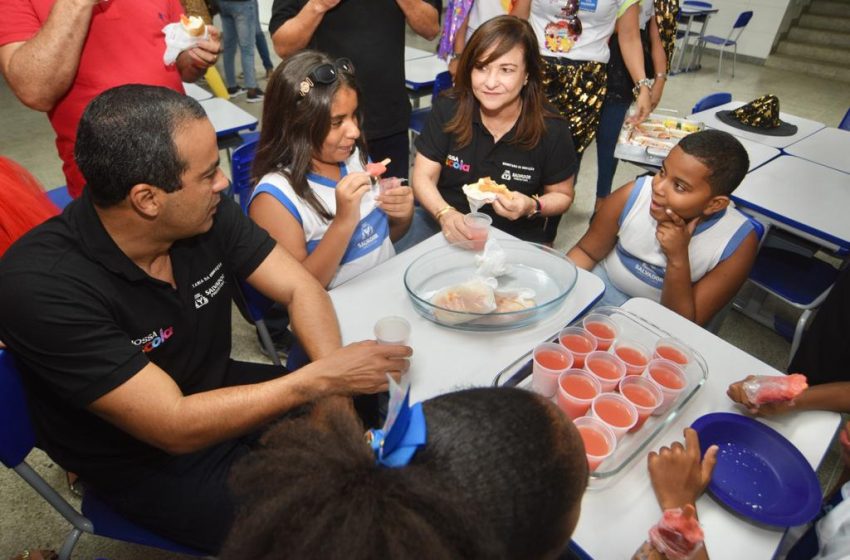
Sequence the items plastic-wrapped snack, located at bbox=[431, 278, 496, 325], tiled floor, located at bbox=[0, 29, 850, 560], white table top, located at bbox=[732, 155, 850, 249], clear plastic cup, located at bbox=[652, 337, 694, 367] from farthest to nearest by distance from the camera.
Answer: white table top, located at bbox=[732, 155, 850, 249]
tiled floor, located at bbox=[0, 29, 850, 560]
plastic-wrapped snack, located at bbox=[431, 278, 496, 325]
clear plastic cup, located at bbox=[652, 337, 694, 367]

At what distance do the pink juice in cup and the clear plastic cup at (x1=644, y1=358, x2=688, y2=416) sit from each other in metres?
0.03

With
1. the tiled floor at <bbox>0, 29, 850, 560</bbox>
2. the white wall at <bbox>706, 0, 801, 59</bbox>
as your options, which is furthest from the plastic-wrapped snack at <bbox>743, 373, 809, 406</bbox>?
the white wall at <bbox>706, 0, 801, 59</bbox>

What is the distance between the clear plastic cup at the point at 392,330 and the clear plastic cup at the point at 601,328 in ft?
1.86

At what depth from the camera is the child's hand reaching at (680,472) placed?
3.59 ft

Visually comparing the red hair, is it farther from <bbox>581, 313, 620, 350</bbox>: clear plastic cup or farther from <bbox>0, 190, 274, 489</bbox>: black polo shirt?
<bbox>581, 313, 620, 350</bbox>: clear plastic cup

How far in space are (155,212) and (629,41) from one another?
3.23 meters

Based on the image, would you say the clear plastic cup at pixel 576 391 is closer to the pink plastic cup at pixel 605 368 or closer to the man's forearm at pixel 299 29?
the pink plastic cup at pixel 605 368

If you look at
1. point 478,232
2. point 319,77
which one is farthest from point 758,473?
point 319,77

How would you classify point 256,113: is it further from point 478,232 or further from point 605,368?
point 605,368

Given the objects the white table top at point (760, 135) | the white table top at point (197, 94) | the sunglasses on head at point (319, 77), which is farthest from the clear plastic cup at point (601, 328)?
the white table top at point (197, 94)

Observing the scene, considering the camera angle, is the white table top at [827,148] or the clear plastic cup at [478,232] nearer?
the clear plastic cup at [478,232]

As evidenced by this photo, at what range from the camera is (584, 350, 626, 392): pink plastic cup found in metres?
1.32

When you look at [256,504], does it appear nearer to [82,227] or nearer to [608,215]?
[82,227]

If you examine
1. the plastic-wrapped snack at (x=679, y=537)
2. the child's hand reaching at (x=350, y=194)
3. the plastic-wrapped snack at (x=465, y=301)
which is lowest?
the plastic-wrapped snack at (x=465, y=301)
